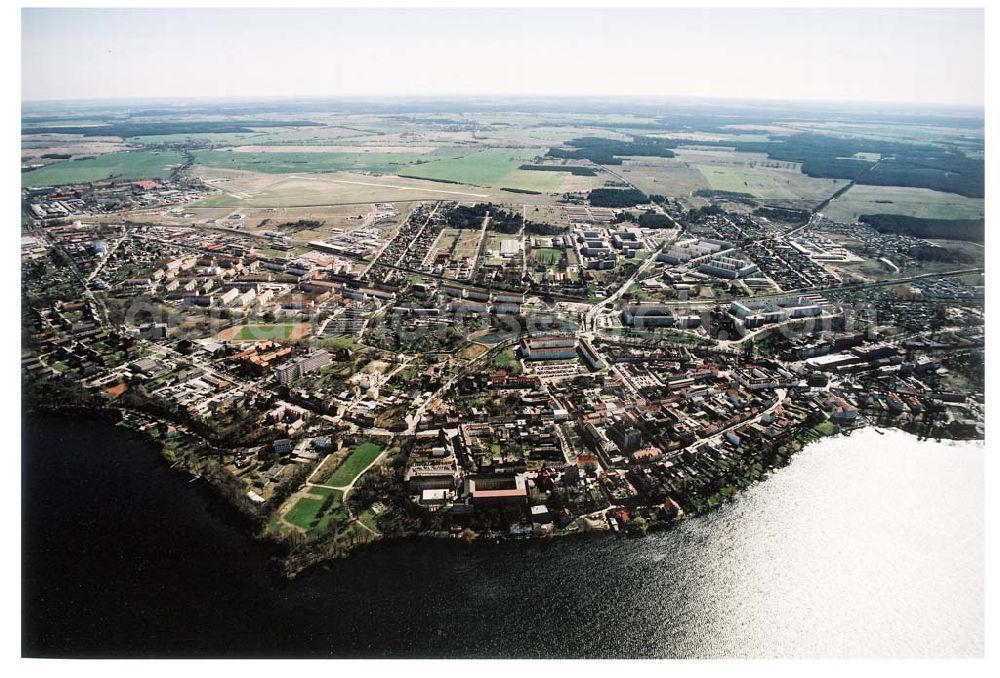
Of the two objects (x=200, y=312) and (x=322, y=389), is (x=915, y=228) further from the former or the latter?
(x=200, y=312)

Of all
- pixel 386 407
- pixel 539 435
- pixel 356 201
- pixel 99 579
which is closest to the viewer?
pixel 99 579

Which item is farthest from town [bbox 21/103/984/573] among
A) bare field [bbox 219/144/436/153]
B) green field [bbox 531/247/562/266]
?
bare field [bbox 219/144/436/153]

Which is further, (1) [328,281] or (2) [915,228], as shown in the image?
(2) [915,228]

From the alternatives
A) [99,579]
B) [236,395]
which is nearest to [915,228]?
[236,395]

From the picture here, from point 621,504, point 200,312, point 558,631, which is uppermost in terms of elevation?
point 200,312

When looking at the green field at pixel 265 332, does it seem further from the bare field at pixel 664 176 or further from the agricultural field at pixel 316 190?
the bare field at pixel 664 176

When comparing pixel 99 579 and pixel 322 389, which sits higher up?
pixel 322 389
